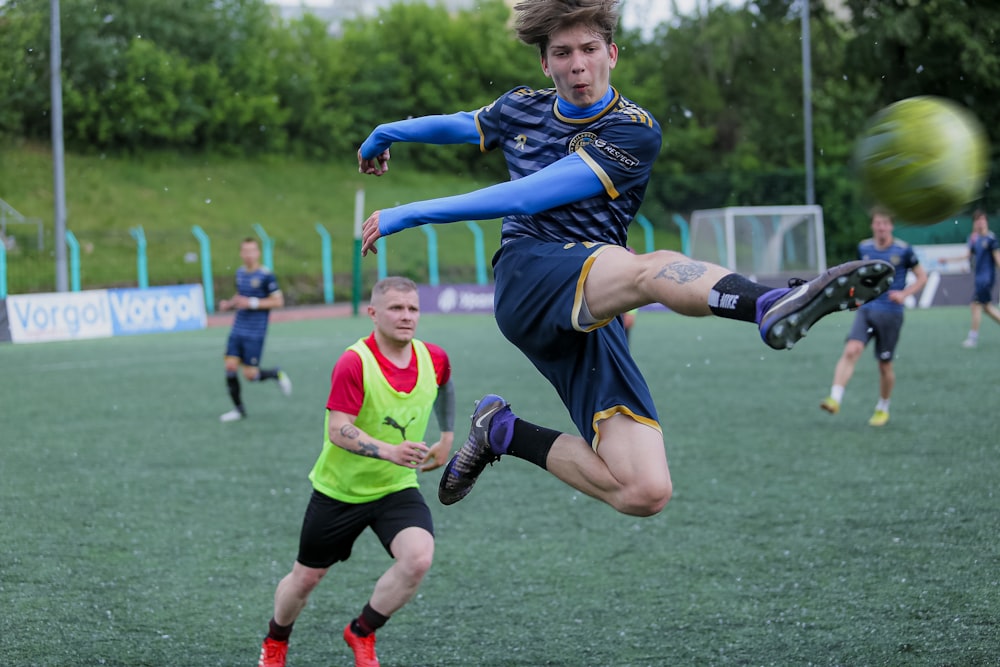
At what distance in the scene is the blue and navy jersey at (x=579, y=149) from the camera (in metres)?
3.90

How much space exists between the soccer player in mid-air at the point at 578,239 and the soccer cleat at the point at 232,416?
815cm

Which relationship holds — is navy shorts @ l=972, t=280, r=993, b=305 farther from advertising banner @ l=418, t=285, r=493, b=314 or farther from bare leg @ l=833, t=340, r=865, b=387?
advertising banner @ l=418, t=285, r=493, b=314

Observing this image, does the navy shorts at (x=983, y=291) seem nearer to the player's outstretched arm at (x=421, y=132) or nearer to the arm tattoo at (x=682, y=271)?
the player's outstretched arm at (x=421, y=132)

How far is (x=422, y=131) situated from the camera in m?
4.43

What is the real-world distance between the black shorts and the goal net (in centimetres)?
2825

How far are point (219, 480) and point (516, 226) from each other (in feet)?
17.9

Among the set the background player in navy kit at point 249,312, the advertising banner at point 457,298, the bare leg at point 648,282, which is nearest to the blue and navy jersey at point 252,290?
the background player in navy kit at point 249,312

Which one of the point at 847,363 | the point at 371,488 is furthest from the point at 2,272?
the point at 371,488

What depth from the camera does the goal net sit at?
32.2 metres

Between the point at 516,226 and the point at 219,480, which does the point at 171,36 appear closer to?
the point at 219,480

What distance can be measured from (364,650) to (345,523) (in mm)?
531

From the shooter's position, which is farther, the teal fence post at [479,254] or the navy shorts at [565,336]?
the teal fence post at [479,254]

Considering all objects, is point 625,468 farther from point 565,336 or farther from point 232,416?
point 232,416

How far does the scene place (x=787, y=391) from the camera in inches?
533
